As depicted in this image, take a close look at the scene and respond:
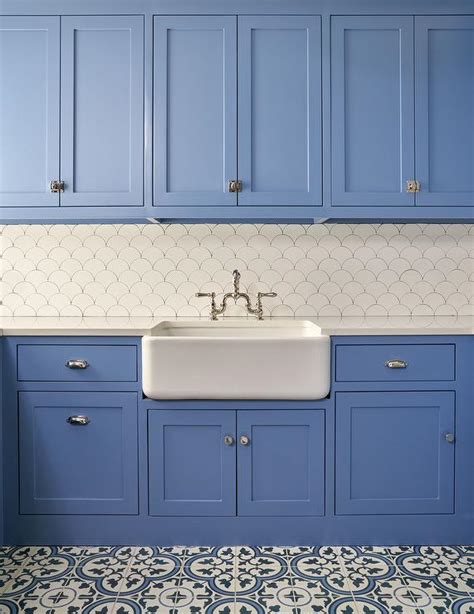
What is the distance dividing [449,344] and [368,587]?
0.99 metres

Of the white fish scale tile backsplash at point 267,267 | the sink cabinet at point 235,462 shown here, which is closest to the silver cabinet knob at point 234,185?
the white fish scale tile backsplash at point 267,267

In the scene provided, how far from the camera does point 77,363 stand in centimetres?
203

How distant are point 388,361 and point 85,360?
49.7 inches

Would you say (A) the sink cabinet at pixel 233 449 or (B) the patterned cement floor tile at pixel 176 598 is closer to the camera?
(B) the patterned cement floor tile at pixel 176 598

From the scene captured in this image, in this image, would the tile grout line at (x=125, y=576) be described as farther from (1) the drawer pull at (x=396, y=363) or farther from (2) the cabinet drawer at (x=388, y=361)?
(1) the drawer pull at (x=396, y=363)

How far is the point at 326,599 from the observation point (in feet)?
5.63

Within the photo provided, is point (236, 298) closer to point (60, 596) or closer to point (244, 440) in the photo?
point (244, 440)

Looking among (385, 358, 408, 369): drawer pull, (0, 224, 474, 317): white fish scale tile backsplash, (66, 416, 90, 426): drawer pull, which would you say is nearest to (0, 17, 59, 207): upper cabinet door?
(0, 224, 474, 317): white fish scale tile backsplash

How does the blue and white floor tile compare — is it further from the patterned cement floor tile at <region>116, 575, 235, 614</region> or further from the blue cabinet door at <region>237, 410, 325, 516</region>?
the blue cabinet door at <region>237, 410, 325, 516</region>

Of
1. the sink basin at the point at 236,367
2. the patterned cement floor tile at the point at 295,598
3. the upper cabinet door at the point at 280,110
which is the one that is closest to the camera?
the patterned cement floor tile at the point at 295,598

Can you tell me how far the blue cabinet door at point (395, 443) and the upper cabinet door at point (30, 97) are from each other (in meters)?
1.66

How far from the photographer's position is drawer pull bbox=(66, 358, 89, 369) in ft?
6.64

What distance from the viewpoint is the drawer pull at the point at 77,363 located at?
2.03 metres

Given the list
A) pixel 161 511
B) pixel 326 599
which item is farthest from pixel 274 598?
pixel 161 511
